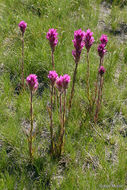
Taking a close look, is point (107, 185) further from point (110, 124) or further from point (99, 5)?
point (99, 5)

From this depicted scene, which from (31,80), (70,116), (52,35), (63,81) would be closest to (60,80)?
(63,81)

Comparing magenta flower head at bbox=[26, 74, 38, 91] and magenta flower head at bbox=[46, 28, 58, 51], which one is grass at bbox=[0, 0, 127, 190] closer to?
magenta flower head at bbox=[26, 74, 38, 91]

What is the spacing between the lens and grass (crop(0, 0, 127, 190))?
7.06 feet

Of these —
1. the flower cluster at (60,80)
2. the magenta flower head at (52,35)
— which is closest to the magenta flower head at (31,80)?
the flower cluster at (60,80)

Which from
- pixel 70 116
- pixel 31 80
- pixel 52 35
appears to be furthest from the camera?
pixel 70 116

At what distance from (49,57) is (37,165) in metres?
1.73

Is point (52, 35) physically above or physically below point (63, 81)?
above

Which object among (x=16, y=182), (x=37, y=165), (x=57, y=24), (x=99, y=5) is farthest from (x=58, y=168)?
(x=99, y=5)

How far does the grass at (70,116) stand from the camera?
2.15 metres

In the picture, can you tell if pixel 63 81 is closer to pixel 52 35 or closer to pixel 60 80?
pixel 60 80

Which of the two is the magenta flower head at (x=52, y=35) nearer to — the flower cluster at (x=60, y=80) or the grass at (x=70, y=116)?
the flower cluster at (x=60, y=80)

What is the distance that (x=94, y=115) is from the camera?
2793mm

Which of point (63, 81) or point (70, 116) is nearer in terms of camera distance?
point (63, 81)

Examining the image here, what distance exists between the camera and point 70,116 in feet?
9.04
